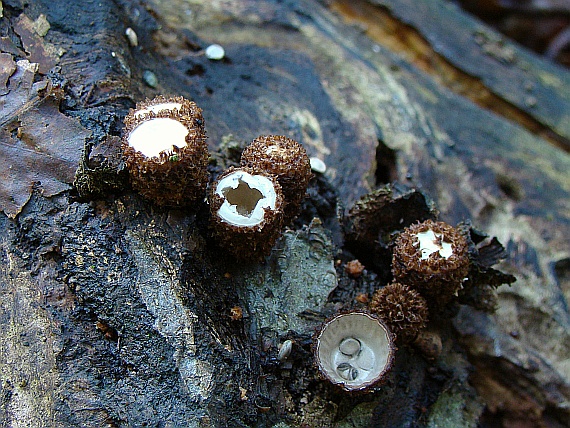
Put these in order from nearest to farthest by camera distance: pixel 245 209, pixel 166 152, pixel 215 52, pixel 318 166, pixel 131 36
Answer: pixel 166 152, pixel 245 209, pixel 131 36, pixel 318 166, pixel 215 52

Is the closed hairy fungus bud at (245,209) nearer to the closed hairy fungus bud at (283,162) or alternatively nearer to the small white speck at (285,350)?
the closed hairy fungus bud at (283,162)

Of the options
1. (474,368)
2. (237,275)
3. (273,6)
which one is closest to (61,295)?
(237,275)

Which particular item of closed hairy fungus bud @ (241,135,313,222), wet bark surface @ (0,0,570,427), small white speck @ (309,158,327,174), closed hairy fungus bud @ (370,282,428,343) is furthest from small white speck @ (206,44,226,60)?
closed hairy fungus bud @ (370,282,428,343)

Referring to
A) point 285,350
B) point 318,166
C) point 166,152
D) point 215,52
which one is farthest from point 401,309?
point 215,52

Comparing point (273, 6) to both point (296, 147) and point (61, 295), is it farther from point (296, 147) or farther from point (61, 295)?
point (61, 295)

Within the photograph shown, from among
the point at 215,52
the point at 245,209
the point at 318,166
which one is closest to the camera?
the point at 245,209

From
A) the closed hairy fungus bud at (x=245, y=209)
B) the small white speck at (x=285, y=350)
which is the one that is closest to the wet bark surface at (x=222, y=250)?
the small white speck at (x=285, y=350)

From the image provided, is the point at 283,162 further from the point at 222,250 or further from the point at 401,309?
the point at 401,309
